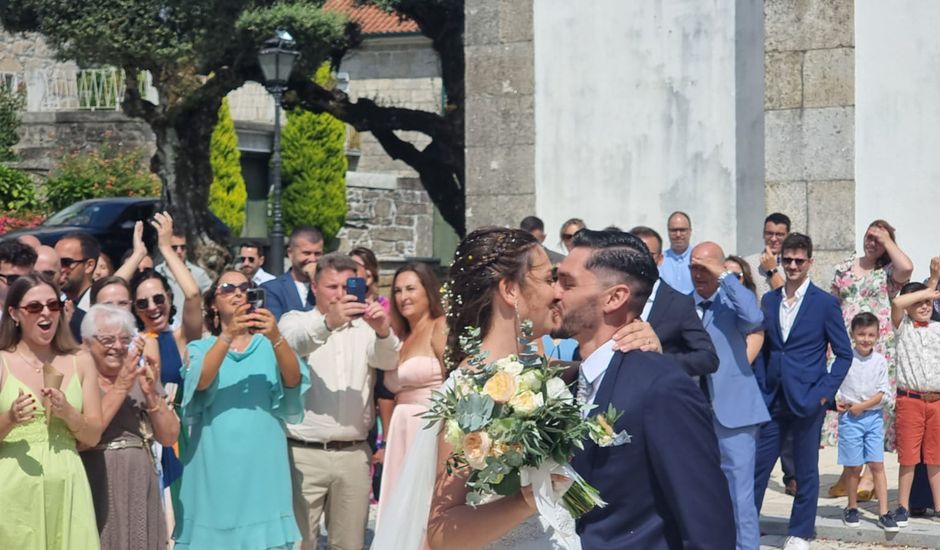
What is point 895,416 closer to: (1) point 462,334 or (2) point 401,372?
(2) point 401,372

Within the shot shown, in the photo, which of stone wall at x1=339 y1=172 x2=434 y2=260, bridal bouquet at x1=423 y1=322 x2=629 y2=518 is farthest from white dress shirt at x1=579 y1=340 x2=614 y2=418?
stone wall at x1=339 y1=172 x2=434 y2=260

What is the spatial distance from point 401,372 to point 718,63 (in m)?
6.43

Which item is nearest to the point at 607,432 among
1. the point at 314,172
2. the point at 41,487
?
the point at 41,487

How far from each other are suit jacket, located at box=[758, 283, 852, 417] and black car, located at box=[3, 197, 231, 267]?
44.1ft

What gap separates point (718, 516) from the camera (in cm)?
377

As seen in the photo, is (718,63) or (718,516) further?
(718,63)

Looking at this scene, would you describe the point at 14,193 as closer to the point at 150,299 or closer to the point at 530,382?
the point at 150,299

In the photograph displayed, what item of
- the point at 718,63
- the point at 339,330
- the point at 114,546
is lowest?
the point at 114,546

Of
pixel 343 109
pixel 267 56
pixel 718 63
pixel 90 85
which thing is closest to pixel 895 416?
pixel 718 63

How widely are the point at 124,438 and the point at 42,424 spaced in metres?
0.50

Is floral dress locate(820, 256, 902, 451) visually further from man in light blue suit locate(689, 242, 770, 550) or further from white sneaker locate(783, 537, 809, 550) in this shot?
man in light blue suit locate(689, 242, 770, 550)

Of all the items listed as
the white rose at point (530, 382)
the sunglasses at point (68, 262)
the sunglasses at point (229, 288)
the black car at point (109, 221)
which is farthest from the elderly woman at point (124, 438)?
the black car at point (109, 221)

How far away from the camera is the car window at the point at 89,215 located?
21.8 m

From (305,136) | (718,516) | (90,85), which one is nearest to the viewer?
(718,516)
